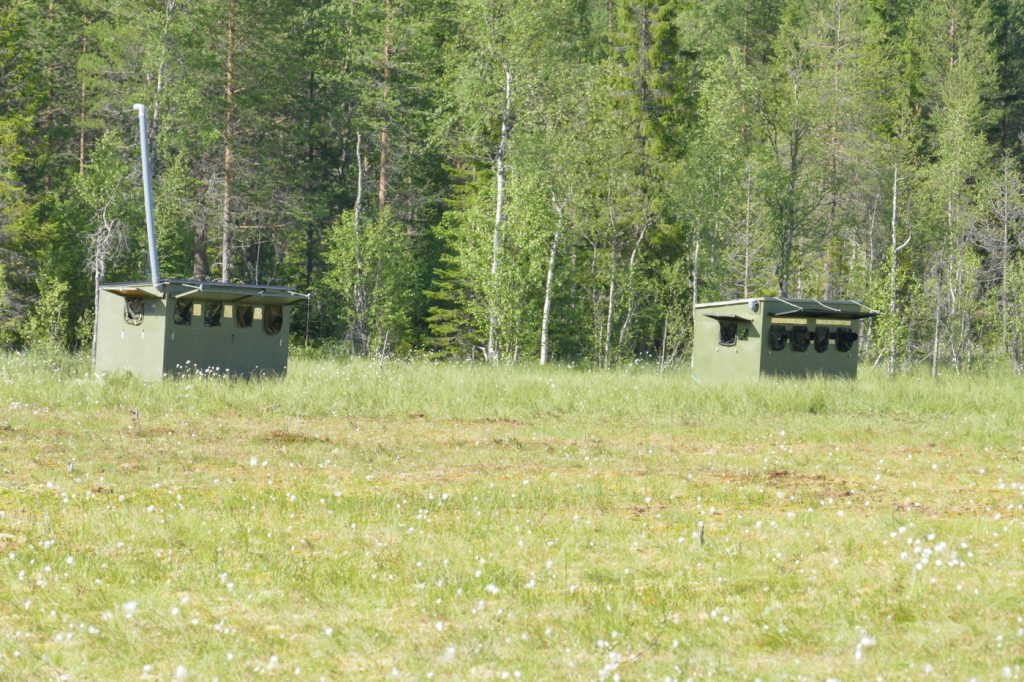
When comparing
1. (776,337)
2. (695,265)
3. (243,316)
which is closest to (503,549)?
(243,316)

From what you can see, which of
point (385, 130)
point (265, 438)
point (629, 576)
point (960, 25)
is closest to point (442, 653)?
point (629, 576)

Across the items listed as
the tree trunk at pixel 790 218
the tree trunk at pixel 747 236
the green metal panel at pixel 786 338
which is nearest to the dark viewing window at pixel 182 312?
the green metal panel at pixel 786 338

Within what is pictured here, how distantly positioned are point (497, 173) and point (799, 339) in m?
15.3

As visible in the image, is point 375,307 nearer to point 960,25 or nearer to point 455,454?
point 455,454

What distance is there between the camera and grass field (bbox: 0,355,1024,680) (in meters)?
6.22

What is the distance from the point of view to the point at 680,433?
1734 cm

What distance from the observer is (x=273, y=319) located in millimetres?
24188

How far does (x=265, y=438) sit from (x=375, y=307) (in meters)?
25.4

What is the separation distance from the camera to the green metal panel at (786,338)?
24.6 meters

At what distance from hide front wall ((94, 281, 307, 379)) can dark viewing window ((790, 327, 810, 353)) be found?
11.3 m

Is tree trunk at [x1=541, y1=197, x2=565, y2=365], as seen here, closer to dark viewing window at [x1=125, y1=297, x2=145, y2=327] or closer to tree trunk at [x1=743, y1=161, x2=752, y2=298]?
tree trunk at [x1=743, y1=161, x2=752, y2=298]

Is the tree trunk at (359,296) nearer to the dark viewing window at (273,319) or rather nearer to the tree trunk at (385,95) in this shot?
the tree trunk at (385,95)

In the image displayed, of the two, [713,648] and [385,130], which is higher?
[385,130]

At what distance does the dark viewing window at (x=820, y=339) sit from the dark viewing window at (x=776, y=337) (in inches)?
34.3
